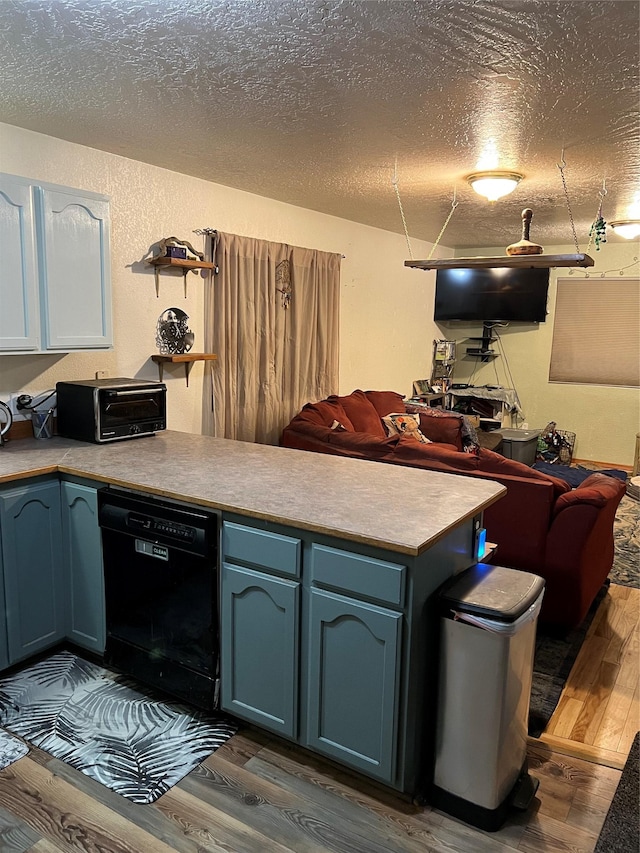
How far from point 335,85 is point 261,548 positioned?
1724 mm

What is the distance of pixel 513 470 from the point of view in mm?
3336

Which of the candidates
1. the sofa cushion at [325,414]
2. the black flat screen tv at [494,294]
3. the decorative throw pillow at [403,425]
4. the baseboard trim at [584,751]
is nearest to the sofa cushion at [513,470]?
the baseboard trim at [584,751]

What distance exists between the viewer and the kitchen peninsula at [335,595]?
1.94m

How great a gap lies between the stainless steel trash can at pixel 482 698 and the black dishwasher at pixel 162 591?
2.80 feet

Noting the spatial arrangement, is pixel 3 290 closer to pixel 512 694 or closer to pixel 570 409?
pixel 512 694

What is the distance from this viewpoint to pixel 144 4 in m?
1.82

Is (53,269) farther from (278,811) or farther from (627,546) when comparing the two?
(627,546)

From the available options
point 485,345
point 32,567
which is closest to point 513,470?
point 32,567

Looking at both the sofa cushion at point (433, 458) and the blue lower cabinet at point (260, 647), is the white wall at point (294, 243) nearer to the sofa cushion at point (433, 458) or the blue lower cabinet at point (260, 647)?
the sofa cushion at point (433, 458)

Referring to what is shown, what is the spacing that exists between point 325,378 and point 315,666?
3.39 m

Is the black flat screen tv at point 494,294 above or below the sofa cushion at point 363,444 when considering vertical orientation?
above

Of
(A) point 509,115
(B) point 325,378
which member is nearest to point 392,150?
(A) point 509,115

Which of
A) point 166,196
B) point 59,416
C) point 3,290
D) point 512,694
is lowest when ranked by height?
point 512,694

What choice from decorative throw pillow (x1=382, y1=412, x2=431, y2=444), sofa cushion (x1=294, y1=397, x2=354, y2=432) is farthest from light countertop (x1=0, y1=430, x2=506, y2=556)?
decorative throw pillow (x1=382, y1=412, x2=431, y2=444)
